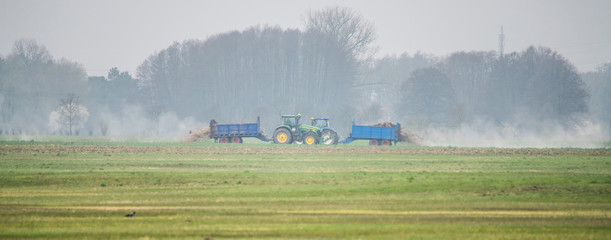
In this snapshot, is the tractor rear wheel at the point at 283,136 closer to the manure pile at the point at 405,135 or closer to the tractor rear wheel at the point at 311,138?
the tractor rear wheel at the point at 311,138

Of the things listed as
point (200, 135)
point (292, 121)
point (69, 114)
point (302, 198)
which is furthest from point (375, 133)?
point (69, 114)

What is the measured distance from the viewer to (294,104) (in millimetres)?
138625

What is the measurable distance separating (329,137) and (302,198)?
42806 millimetres

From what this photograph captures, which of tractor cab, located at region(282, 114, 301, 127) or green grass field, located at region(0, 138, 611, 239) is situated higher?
tractor cab, located at region(282, 114, 301, 127)

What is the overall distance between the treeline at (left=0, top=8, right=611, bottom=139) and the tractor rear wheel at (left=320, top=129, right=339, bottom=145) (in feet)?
161

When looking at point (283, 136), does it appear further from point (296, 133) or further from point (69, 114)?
point (69, 114)

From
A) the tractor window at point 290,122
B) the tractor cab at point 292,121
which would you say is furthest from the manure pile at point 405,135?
the tractor window at point 290,122

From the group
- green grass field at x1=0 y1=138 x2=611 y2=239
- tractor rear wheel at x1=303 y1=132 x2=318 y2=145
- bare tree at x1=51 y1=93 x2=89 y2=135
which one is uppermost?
bare tree at x1=51 y1=93 x2=89 y2=135

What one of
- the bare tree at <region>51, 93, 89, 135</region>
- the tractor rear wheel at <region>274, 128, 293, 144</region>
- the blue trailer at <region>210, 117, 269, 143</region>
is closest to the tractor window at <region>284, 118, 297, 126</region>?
the tractor rear wheel at <region>274, 128, 293, 144</region>

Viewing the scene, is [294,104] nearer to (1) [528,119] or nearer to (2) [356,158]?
(1) [528,119]

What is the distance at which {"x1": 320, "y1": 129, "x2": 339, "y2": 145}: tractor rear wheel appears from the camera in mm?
69938

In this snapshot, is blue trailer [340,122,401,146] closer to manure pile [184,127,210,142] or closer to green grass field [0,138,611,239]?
manure pile [184,127,210,142]

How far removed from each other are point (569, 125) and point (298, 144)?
56.7 meters

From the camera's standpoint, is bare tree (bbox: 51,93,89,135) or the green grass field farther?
bare tree (bbox: 51,93,89,135)
